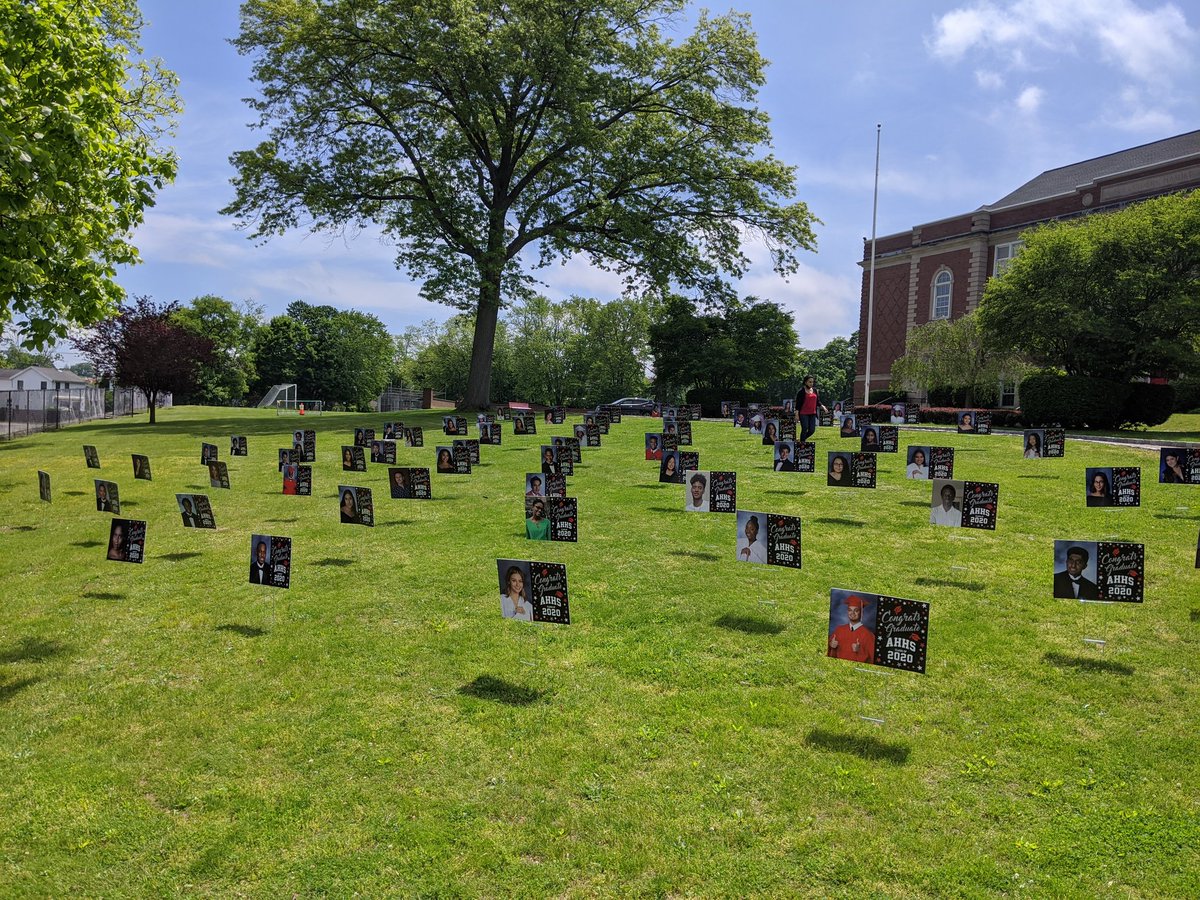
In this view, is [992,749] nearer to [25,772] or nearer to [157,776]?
[157,776]

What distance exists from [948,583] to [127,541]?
9.28m

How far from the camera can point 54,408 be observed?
34.7 metres

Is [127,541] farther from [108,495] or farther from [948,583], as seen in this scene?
[948,583]

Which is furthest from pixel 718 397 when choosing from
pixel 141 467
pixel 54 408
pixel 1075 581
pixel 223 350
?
pixel 223 350

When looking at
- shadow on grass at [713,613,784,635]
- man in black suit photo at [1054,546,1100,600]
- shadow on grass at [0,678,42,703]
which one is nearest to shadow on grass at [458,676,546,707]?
shadow on grass at [713,613,784,635]

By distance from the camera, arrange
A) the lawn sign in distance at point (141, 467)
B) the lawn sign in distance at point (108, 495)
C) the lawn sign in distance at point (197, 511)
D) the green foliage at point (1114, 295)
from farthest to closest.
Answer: the green foliage at point (1114, 295)
the lawn sign in distance at point (141, 467)
the lawn sign in distance at point (108, 495)
the lawn sign in distance at point (197, 511)

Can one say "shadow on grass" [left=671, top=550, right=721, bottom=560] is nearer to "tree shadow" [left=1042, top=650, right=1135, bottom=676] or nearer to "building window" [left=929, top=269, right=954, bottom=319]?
"tree shadow" [left=1042, top=650, right=1135, bottom=676]

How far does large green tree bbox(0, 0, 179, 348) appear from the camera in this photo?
27.5ft

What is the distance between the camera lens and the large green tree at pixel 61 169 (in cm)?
837

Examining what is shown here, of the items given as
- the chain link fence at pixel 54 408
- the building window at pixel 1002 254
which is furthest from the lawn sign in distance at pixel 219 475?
the building window at pixel 1002 254

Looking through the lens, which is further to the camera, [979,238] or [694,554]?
[979,238]

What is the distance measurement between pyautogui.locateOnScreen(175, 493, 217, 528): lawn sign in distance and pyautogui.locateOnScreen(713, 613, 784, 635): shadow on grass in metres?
7.14

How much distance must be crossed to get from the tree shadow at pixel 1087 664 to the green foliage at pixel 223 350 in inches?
2859

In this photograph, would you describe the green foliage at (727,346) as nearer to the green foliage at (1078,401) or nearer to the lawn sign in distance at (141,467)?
the green foliage at (1078,401)
